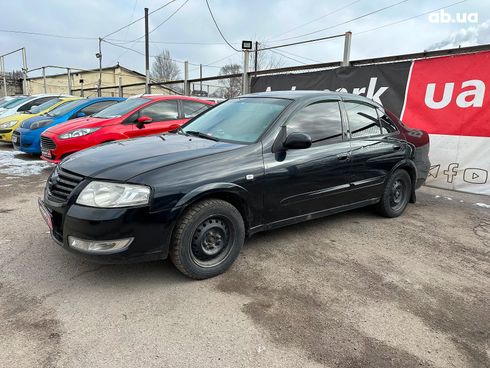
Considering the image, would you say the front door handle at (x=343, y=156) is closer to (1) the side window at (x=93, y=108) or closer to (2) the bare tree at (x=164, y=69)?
(1) the side window at (x=93, y=108)

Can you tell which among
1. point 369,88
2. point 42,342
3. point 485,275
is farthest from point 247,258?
point 369,88

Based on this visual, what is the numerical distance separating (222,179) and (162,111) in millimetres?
4568

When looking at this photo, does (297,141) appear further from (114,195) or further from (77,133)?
(77,133)

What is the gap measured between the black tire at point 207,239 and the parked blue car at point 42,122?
683cm

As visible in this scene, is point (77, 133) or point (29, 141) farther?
point (29, 141)

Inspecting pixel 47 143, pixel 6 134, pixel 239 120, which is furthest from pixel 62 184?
pixel 6 134

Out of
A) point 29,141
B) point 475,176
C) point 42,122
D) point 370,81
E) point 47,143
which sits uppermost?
point 370,81

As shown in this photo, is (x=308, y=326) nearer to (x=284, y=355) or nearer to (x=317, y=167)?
(x=284, y=355)

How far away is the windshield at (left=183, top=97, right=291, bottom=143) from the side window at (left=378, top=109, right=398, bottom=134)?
1.57 metres

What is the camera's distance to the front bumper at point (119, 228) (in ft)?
8.71

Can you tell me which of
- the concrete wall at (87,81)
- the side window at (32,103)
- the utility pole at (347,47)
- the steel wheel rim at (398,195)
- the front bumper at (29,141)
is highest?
the concrete wall at (87,81)

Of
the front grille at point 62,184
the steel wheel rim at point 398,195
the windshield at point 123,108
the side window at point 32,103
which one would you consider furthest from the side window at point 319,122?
the side window at point 32,103

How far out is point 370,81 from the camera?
7.00 metres

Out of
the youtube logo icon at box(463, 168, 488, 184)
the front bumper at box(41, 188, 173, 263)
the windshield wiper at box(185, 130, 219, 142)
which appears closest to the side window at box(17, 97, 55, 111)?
the windshield wiper at box(185, 130, 219, 142)
